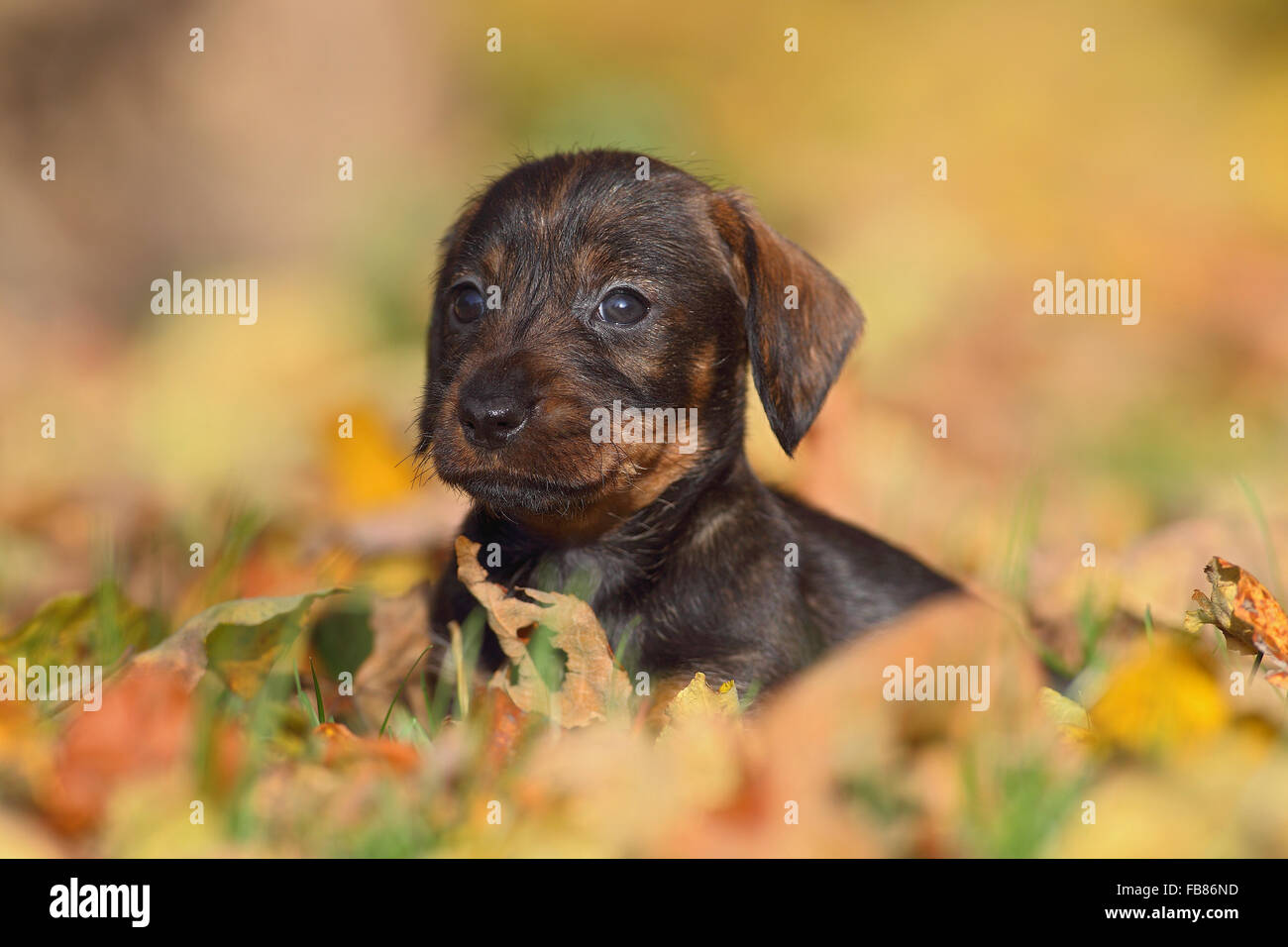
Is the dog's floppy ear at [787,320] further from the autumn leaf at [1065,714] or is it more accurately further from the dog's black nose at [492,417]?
the autumn leaf at [1065,714]

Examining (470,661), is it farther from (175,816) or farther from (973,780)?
(973,780)

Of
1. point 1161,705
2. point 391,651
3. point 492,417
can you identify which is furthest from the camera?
point 391,651

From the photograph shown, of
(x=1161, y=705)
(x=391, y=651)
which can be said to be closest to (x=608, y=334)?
(x=391, y=651)

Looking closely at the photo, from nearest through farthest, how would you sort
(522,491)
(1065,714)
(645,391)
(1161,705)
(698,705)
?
1. (1161,705)
2. (1065,714)
3. (698,705)
4. (522,491)
5. (645,391)

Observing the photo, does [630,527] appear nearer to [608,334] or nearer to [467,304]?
[608,334]

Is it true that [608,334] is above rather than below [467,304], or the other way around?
below

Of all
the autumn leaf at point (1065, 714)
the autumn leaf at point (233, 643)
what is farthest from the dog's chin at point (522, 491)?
the autumn leaf at point (1065, 714)

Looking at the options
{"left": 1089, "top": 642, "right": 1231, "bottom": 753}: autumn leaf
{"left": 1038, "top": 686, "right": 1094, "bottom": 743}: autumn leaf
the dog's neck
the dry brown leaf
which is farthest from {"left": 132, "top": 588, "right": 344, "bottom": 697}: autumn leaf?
{"left": 1089, "top": 642, "right": 1231, "bottom": 753}: autumn leaf

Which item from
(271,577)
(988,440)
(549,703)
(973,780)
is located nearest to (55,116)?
(271,577)
